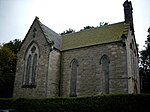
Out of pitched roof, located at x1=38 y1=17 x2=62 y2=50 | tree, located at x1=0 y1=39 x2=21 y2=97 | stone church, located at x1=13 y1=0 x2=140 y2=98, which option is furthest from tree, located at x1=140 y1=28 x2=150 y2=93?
tree, located at x1=0 y1=39 x2=21 y2=97

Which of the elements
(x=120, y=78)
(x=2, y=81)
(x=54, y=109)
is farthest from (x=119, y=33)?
(x=2, y=81)

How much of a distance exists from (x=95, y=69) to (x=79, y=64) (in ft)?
8.45

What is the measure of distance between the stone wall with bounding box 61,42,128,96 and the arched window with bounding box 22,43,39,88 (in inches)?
152

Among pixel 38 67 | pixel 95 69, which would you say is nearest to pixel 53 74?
pixel 38 67

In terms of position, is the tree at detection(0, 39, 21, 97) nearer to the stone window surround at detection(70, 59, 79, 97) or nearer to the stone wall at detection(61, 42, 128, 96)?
the stone wall at detection(61, 42, 128, 96)

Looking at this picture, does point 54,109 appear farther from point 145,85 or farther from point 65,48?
point 145,85

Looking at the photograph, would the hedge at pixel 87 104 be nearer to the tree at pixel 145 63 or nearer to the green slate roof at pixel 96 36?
the green slate roof at pixel 96 36

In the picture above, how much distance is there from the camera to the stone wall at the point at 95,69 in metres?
22.3

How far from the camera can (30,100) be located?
71.3 feet

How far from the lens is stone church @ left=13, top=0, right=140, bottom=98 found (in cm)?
2309

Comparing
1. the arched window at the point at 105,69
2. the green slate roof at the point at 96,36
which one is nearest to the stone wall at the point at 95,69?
the arched window at the point at 105,69

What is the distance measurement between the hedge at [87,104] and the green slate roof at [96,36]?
8984 millimetres

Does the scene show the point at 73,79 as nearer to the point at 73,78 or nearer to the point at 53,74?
the point at 73,78

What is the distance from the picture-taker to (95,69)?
2442cm
